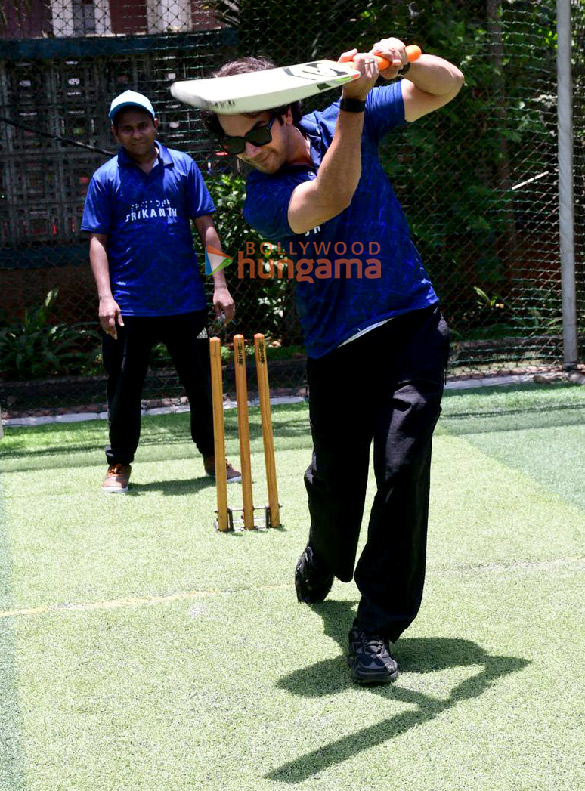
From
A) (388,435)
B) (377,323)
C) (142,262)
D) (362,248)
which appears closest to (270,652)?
(388,435)

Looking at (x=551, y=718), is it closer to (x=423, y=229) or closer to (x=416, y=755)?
(x=416, y=755)

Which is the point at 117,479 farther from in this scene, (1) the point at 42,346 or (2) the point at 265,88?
(1) the point at 42,346

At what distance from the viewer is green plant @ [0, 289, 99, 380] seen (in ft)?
33.0

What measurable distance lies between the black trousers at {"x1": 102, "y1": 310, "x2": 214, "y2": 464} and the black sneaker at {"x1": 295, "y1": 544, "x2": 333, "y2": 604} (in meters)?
2.32

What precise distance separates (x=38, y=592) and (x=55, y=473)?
2.49 m

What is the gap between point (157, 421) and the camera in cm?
842

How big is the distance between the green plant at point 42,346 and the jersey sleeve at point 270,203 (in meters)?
7.14

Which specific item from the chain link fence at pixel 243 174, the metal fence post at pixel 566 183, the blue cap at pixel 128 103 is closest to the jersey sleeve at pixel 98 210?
the blue cap at pixel 128 103

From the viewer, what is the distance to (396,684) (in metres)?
3.22

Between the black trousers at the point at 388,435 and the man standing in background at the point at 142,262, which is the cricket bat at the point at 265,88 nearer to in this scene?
the black trousers at the point at 388,435

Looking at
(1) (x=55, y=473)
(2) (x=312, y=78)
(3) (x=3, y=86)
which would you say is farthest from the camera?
(3) (x=3, y=86)

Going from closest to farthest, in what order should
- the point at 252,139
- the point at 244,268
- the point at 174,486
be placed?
the point at 252,139, the point at 174,486, the point at 244,268

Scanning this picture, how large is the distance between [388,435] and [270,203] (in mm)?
771

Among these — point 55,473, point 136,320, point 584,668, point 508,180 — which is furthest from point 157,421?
point 584,668
